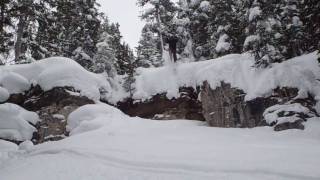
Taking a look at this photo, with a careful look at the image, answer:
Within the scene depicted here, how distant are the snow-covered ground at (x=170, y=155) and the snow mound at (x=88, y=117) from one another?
0.72m

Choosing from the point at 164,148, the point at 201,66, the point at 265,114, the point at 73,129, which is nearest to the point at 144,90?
the point at 201,66

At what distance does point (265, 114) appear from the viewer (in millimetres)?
16844

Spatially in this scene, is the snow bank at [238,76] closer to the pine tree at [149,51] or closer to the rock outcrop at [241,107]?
the rock outcrop at [241,107]

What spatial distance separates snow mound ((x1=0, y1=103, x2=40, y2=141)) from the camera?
18594 mm

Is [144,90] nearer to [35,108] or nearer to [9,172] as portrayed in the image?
[35,108]

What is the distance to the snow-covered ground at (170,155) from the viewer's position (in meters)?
9.16

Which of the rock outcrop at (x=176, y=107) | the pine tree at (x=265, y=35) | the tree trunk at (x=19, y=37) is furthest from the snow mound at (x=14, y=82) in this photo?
the pine tree at (x=265, y=35)

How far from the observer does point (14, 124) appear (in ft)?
62.4

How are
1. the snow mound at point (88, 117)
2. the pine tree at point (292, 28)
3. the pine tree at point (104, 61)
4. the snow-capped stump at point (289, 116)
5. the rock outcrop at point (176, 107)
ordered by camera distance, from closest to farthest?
1. the snow-capped stump at point (289, 116)
2. the snow mound at point (88, 117)
3. the pine tree at point (292, 28)
4. the rock outcrop at point (176, 107)
5. the pine tree at point (104, 61)

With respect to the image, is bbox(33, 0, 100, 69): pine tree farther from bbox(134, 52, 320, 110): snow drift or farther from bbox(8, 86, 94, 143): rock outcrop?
bbox(8, 86, 94, 143): rock outcrop

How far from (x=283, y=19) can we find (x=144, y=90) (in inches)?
372

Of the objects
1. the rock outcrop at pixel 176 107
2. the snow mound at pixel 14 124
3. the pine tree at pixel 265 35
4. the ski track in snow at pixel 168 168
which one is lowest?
the ski track in snow at pixel 168 168

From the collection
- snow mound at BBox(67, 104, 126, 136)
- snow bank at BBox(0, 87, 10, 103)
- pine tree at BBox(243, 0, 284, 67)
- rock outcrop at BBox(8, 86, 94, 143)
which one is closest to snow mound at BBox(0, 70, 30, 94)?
rock outcrop at BBox(8, 86, 94, 143)

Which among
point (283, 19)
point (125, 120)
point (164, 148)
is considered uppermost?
point (283, 19)
